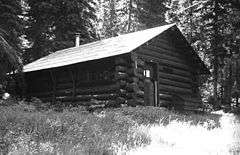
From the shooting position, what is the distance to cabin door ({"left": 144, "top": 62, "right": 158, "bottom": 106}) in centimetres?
1903

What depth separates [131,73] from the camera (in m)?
17.4

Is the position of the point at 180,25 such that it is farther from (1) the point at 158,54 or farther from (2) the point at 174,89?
(1) the point at 158,54

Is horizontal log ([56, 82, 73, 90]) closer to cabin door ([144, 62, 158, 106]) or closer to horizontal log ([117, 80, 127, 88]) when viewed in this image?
horizontal log ([117, 80, 127, 88])

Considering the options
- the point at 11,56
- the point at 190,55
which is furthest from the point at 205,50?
the point at 11,56

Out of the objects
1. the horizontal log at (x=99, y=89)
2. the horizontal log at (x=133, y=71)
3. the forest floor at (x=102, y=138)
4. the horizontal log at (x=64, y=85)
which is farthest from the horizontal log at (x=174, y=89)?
the forest floor at (x=102, y=138)

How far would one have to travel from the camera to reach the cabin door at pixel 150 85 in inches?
749

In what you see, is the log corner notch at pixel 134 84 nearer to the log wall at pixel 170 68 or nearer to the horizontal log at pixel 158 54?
the log wall at pixel 170 68

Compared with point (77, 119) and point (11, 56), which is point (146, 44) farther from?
point (77, 119)

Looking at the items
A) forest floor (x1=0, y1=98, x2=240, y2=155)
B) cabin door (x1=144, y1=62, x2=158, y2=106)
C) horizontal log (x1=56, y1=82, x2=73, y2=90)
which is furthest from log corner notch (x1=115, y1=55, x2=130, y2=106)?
forest floor (x1=0, y1=98, x2=240, y2=155)

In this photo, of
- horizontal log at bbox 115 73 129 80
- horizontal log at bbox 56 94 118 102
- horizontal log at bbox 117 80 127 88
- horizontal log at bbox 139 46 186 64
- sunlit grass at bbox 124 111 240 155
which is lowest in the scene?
sunlit grass at bbox 124 111 240 155

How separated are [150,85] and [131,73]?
211 centimetres

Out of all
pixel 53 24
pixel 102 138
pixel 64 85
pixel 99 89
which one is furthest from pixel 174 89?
pixel 53 24

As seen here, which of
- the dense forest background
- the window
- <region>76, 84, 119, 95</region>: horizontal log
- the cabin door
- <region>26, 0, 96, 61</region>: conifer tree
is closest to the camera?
<region>76, 84, 119, 95</region>: horizontal log

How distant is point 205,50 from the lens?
28.5 metres
